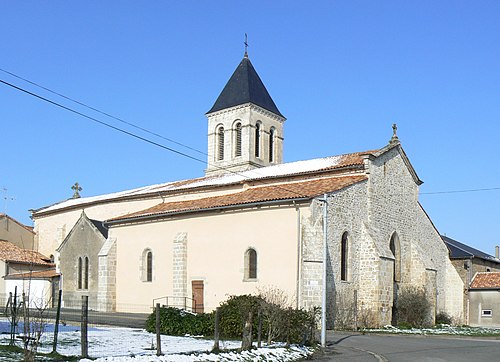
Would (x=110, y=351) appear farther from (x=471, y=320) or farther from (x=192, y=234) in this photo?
(x=471, y=320)

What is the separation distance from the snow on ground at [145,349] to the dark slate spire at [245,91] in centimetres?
3225

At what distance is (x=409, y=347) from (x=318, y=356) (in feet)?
14.9

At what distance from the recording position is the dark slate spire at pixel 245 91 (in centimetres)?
5136

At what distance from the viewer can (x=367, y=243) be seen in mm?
30938

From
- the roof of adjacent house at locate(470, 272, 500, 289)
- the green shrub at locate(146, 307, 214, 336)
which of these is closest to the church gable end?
the green shrub at locate(146, 307, 214, 336)

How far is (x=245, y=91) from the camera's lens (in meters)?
51.5

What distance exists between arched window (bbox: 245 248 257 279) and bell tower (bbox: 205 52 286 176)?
752 inches

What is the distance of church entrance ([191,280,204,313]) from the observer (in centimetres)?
3189

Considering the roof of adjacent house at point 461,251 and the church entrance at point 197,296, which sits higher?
the roof of adjacent house at point 461,251

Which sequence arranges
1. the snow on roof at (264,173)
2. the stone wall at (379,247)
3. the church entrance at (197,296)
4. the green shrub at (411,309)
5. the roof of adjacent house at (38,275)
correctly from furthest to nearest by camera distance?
the roof of adjacent house at (38,275) < the snow on roof at (264,173) < the green shrub at (411,309) < the church entrance at (197,296) < the stone wall at (379,247)

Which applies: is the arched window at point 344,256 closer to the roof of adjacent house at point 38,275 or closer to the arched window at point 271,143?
the roof of adjacent house at point 38,275

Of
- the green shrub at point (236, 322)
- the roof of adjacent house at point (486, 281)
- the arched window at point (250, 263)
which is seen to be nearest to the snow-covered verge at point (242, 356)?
the green shrub at point (236, 322)

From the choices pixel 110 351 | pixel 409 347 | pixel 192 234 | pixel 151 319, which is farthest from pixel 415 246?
pixel 110 351

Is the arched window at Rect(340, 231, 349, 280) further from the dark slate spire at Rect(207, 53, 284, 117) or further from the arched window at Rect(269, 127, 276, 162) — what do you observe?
the arched window at Rect(269, 127, 276, 162)
